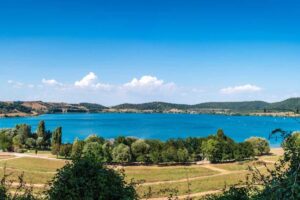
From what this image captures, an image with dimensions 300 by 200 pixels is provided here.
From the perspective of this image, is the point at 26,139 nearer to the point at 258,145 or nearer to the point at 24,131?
the point at 24,131

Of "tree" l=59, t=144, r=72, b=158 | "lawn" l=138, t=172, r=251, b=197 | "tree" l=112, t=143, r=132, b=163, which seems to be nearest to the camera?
"lawn" l=138, t=172, r=251, b=197

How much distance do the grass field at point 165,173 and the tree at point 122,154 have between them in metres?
5.44

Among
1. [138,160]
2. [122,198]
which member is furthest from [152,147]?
[122,198]

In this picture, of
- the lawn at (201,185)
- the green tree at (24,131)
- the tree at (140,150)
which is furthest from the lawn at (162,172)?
the green tree at (24,131)

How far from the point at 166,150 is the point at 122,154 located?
8.23 metres

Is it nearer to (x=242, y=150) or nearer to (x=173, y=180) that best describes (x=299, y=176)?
(x=173, y=180)

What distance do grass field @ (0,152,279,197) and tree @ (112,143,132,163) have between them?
5.44 metres

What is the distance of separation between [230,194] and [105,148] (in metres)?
71.3

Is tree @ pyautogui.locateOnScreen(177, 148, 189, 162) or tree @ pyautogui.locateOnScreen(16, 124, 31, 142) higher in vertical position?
tree @ pyautogui.locateOnScreen(16, 124, 31, 142)

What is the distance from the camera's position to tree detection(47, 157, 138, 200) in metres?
8.19

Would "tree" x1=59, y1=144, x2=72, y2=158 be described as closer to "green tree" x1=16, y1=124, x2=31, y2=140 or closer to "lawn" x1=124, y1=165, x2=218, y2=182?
"lawn" x1=124, y1=165, x2=218, y2=182

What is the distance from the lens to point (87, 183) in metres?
8.19

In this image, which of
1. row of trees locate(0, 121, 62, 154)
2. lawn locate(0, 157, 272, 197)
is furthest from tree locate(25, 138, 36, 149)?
lawn locate(0, 157, 272, 197)

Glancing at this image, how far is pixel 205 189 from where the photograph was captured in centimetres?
4625
